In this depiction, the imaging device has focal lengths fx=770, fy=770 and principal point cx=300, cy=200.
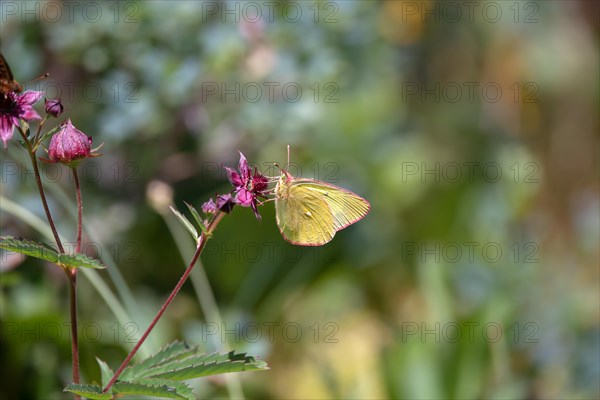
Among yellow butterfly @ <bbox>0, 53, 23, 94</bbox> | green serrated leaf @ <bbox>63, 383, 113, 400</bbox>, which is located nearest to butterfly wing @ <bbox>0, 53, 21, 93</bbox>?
yellow butterfly @ <bbox>0, 53, 23, 94</bbox>

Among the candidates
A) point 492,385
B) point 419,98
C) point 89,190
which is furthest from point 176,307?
point 419,98

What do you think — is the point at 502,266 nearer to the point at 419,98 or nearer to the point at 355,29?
the point at 355,29

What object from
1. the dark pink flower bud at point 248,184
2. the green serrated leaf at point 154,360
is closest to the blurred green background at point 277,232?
the green serrated leaf at point 154,360

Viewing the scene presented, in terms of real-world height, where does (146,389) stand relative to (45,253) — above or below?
below

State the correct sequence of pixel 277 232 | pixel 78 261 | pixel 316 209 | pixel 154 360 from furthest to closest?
pixel 277 232
pixel 316 209
pixel 154 360
pixel 78 261

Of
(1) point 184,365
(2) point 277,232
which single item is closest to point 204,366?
(1) point 184,365

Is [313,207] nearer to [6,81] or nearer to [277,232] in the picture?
[6,81]
